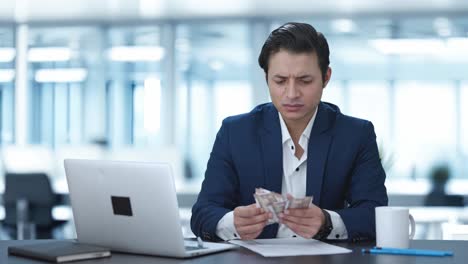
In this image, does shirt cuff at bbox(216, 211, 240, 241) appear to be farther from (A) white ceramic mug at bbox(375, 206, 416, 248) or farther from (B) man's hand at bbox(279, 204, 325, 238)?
(A) white ceramic mug at bbox(375, 206, 416, 248)

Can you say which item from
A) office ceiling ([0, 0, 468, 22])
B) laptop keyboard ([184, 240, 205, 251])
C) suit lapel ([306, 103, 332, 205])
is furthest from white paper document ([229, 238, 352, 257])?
office ceiling ([0, 0, 468, 22])

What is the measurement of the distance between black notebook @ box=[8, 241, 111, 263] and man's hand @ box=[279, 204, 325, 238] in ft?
1.65

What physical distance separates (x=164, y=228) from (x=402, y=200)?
6253mm

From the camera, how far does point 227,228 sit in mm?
2385

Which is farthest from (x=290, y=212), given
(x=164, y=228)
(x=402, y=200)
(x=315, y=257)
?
(x=402, y=200)

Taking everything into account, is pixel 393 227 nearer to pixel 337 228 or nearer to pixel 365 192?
pixel 337 228

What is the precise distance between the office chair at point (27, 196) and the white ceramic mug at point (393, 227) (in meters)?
5.64

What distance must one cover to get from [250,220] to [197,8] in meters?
6.83

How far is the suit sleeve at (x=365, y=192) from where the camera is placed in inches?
94.6

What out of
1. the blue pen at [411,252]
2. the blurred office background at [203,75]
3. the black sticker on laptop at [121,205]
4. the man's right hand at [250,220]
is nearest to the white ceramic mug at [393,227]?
the blue pen at [411,252]

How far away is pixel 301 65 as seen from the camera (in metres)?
2.49

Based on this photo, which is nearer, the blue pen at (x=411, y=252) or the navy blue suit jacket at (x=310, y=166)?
the blue pen at (x=411, y=252)

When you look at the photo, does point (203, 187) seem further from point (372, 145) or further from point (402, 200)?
point (402, 200)

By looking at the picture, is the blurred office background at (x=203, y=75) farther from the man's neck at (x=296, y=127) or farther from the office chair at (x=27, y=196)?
the man's neck at (x=296, y=127)
